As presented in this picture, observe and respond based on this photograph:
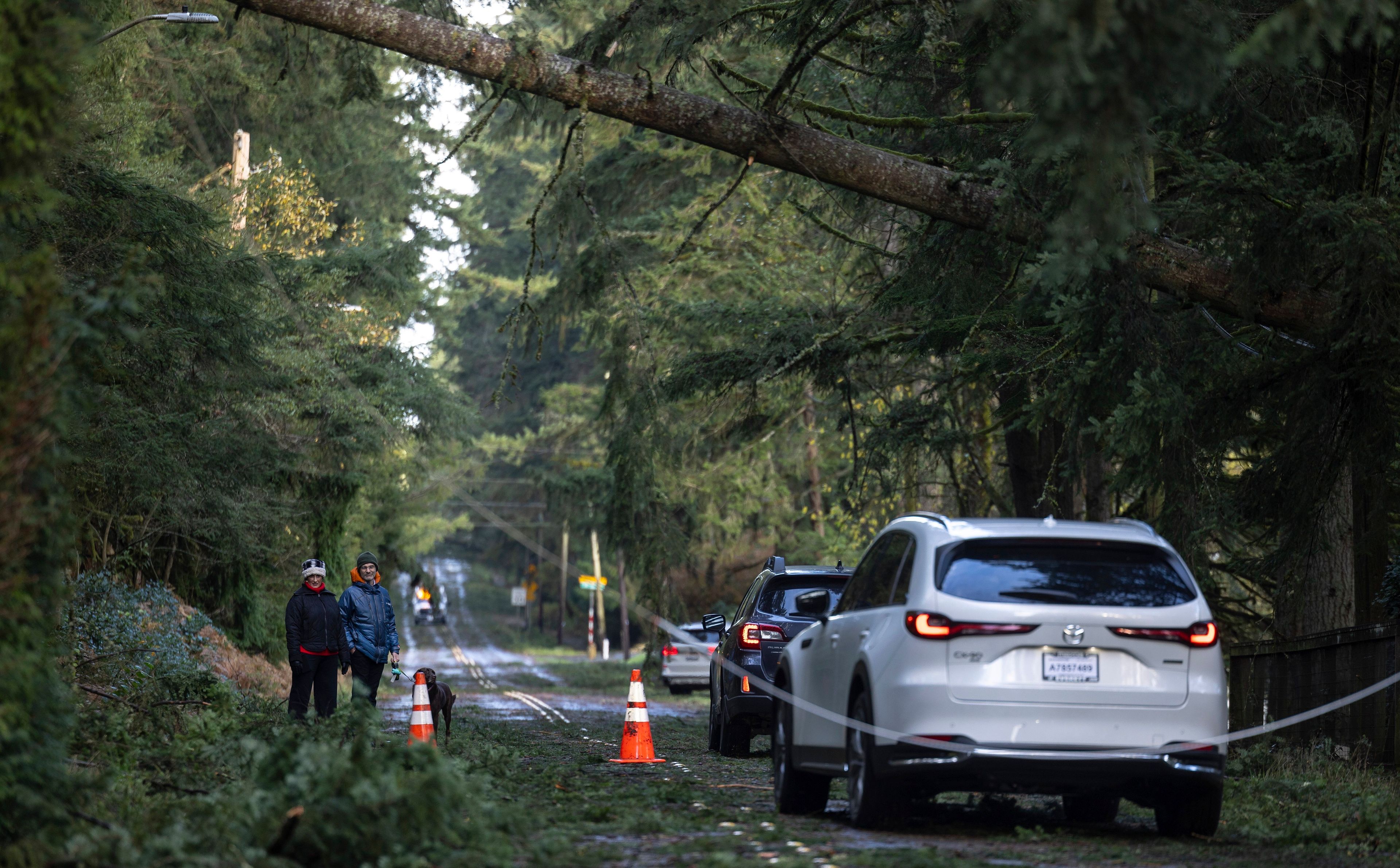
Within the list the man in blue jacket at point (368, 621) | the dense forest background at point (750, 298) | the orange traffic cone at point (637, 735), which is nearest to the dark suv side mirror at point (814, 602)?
the dense forest background at point (750, 298)

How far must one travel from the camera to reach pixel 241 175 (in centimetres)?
3044

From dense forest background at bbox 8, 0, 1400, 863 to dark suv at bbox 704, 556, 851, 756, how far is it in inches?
104

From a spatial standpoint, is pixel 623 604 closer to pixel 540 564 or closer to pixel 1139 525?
pixel 540 564

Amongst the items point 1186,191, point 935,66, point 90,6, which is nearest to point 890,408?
point 935,66

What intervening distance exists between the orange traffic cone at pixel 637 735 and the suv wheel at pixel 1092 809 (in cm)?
444

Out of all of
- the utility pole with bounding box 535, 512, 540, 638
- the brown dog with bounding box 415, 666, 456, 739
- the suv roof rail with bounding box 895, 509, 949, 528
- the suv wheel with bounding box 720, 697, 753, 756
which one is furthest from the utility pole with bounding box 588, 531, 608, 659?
the suv roof rail with bounding box 895, 509, 949, 528

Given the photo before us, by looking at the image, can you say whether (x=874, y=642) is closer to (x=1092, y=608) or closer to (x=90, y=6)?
(x=1092, y=608)

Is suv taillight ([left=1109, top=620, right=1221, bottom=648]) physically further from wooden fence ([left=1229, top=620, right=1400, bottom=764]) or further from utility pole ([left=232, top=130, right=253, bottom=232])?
utility pole ([left=232, top=130, right=253, bottom=232])

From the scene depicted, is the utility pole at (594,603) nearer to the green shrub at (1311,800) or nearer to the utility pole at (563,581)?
the utility pole at (563,581)

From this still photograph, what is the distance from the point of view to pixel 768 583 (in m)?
15.3

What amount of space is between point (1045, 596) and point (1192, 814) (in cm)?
170

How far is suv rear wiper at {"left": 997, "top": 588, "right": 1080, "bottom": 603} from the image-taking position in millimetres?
8570

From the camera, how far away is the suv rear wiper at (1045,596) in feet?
28.1

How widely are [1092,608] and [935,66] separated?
Answer: 12.4 metres
